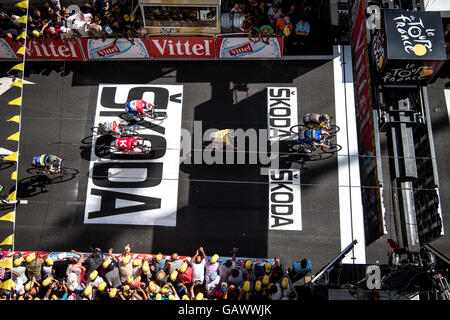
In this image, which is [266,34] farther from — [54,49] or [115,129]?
[54,49]

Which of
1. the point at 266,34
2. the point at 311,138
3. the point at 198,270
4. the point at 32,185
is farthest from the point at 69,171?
the point at 266,34

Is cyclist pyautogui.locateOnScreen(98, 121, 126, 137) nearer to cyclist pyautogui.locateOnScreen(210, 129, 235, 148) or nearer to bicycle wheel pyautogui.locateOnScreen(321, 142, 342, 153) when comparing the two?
cyclist pyautogui.locateOnScreen(210, 129, 235, 148)

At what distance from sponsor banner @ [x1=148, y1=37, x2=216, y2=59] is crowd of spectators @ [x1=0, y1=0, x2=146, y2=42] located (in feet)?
2.76

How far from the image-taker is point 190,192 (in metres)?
14.4

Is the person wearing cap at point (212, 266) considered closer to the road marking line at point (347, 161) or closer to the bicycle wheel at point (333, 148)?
the road marking line at point (347, 161)

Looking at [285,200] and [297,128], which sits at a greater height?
[297,128]

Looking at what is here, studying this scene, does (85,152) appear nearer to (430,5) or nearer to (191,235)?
(191,235)

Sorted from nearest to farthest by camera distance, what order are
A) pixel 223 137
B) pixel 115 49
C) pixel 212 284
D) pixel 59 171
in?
pixel 212 284 → pixel 223 137 → pixel 59 171 → pixel 115 49

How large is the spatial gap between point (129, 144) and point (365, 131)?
30.8ft

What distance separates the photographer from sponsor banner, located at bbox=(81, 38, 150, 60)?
1580 cm

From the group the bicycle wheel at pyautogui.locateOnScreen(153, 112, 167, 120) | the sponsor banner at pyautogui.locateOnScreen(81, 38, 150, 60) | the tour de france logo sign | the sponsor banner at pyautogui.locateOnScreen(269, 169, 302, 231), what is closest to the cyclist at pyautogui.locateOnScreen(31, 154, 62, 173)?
the bicycle wheel at pyautogui.locateOnScreen(153, 112, 167, 120)

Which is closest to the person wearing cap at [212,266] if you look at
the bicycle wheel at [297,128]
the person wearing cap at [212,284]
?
the person wearing cap at [212,284]

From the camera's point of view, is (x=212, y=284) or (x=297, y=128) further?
(x=297, y=128)

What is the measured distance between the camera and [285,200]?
14195 mm
